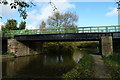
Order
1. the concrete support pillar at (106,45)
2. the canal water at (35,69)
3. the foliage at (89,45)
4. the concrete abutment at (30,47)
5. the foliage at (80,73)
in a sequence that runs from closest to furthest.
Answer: the foliage at (80,73) → the canal water at (35,69) → the concrete support pillar at (106,45) → the concrete abutment at (30,47) → the foliage at (89,45)

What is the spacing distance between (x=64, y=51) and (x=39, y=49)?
8973mm

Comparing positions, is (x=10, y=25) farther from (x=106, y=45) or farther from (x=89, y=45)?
(x=89, y=45)

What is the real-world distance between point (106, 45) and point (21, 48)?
1970cm

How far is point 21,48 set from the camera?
33.9 metres

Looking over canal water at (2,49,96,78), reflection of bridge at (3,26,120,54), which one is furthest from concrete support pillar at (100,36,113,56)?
canal water at (2,49,96,78)

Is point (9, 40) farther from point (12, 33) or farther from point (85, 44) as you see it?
Result: point (85, 44)

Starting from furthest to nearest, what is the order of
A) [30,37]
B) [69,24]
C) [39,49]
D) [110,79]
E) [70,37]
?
[69,24] < [39,49] < [30,37] < [70,37] < [110,79]

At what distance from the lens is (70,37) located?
28.7 metres

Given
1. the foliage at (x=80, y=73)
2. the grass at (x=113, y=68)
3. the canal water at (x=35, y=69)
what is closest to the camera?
the grass at (x=113, y=68)

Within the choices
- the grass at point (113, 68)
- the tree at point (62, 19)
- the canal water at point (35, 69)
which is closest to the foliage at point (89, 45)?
the tree at point (62, 19)

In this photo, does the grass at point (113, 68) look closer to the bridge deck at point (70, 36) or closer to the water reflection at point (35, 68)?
the water reflection at point (35, 68)

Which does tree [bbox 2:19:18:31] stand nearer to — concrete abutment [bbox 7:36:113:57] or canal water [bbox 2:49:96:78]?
concrete abutment [bbox 7:36:113:57]

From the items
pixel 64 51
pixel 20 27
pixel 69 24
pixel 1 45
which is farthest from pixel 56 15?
pixel 1 45

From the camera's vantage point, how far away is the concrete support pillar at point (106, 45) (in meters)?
25.0
